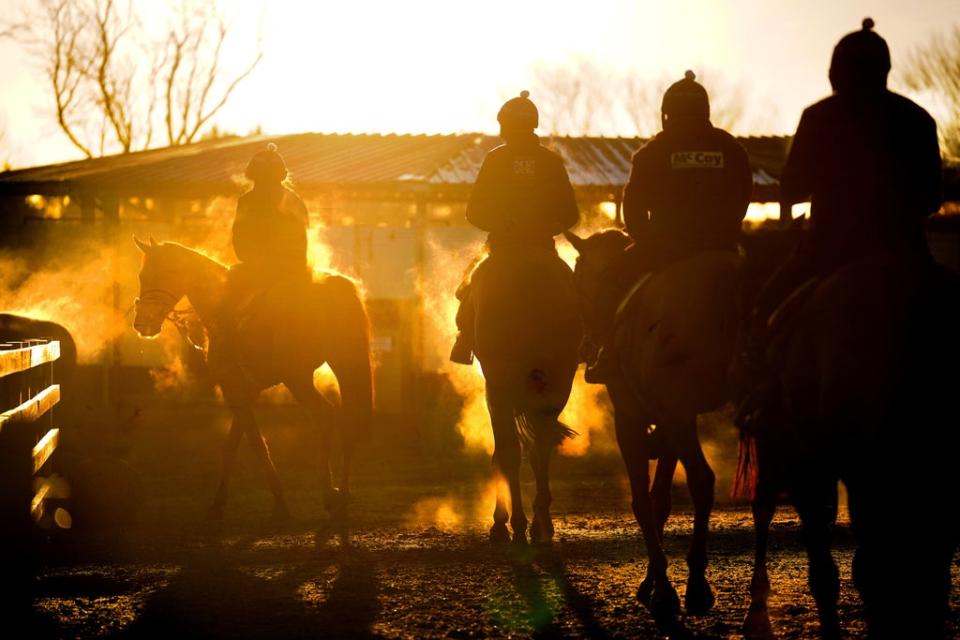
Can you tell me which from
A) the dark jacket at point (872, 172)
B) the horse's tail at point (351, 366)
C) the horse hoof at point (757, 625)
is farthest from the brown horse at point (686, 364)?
the horse's tail at point (351, 366)

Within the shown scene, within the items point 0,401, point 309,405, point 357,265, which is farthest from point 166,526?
point 357,265

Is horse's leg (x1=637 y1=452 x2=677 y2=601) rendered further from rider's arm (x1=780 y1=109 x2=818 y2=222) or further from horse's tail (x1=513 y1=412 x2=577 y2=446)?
rider's arm (x1=780 y1=109 x2=818 y2=222)

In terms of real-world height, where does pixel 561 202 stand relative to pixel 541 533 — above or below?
above

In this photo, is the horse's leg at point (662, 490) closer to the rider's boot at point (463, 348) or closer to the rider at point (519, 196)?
the rider at point (519, 196)

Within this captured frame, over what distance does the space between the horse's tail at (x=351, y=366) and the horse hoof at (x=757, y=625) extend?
17.7 ft

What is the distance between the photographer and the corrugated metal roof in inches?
910

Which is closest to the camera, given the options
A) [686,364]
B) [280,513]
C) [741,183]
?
[686,364]

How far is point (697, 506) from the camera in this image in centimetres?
601

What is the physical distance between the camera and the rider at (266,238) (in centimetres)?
1050

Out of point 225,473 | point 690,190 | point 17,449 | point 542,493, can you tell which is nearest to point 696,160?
point 690,190

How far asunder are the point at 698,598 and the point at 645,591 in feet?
2.38

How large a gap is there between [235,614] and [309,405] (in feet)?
15.3

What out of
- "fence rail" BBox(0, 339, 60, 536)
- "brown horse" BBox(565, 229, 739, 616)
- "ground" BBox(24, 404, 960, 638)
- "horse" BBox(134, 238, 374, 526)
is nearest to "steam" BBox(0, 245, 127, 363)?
"ground" BBox(24, 404, 960, 638)

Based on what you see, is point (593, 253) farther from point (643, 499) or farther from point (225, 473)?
point (225, 473)
